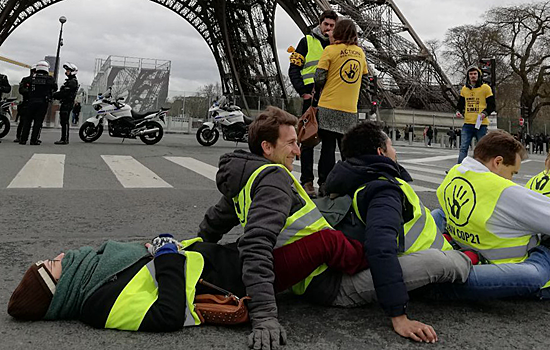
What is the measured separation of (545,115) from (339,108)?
41.9 metres

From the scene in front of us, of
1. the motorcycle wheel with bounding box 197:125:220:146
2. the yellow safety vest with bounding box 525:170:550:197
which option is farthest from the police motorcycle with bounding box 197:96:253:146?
the yellow safety vest with bounding box 525:170:550:197

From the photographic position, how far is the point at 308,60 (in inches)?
159

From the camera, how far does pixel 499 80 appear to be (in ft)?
97.7

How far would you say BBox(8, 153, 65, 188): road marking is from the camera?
170 inches

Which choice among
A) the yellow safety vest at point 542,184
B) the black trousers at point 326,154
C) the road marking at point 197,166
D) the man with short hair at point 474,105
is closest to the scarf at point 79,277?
the yellow safety vest at point 542,184

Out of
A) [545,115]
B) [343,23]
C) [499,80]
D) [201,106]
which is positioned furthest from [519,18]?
[343,23]

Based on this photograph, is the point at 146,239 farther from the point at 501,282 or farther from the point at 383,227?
the point at 501,282

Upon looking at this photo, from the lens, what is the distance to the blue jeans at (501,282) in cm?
180

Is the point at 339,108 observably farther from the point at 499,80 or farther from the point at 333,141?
the point at 499,80

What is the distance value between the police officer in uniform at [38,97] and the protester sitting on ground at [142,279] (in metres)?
7.60

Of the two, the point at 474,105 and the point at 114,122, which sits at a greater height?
the point at 474,105

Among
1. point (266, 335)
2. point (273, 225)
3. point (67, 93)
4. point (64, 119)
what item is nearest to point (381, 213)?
point (273, 225)

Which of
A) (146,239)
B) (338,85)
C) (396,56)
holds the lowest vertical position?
(146,239)

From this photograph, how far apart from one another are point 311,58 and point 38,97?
20.1 feet
